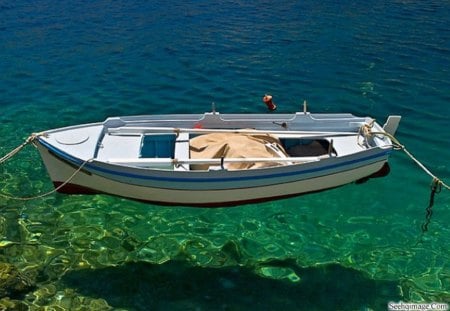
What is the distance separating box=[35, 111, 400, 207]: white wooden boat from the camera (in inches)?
516

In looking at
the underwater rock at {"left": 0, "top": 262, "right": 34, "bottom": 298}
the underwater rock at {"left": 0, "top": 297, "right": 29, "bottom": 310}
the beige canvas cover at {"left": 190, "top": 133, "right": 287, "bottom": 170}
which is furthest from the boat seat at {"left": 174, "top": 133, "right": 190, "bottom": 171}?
the underwater rock at {"left": 0, "top": 297, "right": 29, "bottom": 310}

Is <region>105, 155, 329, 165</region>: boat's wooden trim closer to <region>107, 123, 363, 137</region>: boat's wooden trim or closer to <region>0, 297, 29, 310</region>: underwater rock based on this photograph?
<region>107, 123, 363, 137</region>: boat's wooden trim

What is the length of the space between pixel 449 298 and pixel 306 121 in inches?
239

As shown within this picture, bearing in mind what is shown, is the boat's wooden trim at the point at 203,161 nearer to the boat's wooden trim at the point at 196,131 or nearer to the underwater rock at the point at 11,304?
the boat's wooden trim at the point at 196,131

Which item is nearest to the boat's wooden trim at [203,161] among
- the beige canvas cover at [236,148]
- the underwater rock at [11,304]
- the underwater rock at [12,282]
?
the beige canvas cover at [236,148]

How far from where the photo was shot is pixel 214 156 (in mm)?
13859

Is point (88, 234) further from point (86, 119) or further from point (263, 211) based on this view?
point (86, 119)

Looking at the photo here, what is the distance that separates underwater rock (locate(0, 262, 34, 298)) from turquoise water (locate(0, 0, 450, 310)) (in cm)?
17

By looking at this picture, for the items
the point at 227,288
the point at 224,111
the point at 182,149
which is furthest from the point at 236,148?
the point at 224,111

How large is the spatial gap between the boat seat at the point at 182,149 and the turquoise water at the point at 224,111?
75.4 inches

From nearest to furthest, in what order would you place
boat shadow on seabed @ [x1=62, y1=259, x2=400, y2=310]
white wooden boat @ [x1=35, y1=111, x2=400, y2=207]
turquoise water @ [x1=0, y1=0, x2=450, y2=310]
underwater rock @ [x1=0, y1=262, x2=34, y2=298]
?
1. underwater rock @ [x1=0, y1=262, x2=34, y2=298]
2. boat shadow on seabed @ [x1=62, y1=259, x2=400, y2=310]
3. turquoise water @ [x1=0, y1=0, x2=450, y2=310]
4. white wooden boat @ [x1=35, y1=111, x2=400, y2=207]

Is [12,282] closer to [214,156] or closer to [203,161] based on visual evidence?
[203,161]

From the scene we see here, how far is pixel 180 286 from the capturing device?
1246cm

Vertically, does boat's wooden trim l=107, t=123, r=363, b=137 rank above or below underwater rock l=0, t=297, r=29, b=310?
above
